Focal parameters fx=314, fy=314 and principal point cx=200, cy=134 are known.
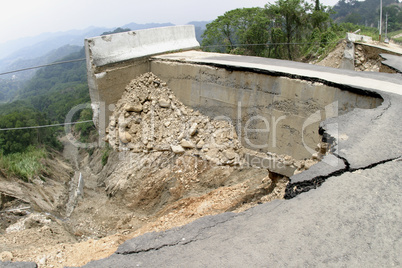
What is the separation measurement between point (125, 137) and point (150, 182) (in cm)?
117

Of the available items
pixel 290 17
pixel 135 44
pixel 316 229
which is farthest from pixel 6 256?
pixel 290 17

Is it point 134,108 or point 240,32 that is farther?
point 240,32

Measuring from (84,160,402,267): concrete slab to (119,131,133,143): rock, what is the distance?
14.7ft

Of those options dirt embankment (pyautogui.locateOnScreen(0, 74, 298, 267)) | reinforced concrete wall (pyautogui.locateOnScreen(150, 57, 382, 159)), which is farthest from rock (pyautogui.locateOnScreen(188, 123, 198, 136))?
reinforced concrete wall (pyautogui.locateOnScreen(150, 57, 382, 159))

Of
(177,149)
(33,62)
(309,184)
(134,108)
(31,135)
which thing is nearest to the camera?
(309,184)

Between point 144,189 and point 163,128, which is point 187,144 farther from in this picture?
point 144,189

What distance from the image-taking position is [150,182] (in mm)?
6426

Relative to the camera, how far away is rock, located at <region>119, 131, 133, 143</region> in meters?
6.82

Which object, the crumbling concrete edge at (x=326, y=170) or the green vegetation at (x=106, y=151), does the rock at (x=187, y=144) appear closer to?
the green vegetation at (x=106, y=151)

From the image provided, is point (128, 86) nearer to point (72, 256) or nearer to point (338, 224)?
point (72, 256)

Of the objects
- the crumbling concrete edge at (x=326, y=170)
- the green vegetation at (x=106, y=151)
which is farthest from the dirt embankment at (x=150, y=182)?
the crumbling concrete edge at (x=326, y=170)

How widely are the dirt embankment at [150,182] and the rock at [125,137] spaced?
0.07 ft

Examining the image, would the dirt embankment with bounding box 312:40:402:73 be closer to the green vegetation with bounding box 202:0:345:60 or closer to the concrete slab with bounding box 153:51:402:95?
the concrete slab with bounding box 153:51:402:95

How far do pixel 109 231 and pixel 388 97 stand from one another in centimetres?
518
